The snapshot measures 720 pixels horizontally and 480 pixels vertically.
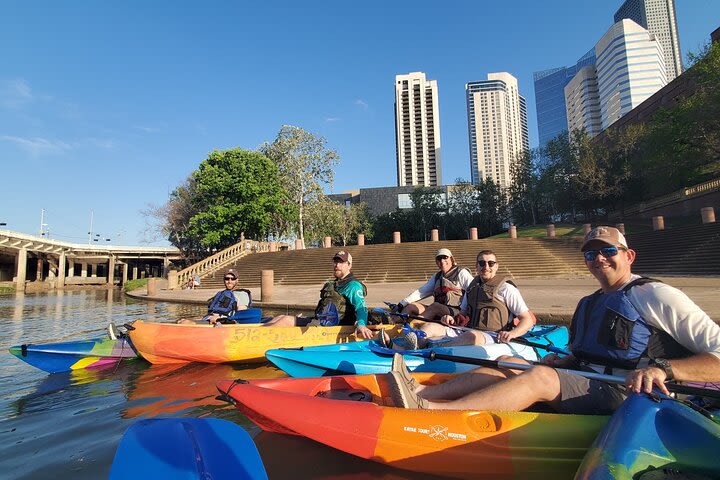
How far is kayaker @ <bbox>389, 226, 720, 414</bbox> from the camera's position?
239 cm

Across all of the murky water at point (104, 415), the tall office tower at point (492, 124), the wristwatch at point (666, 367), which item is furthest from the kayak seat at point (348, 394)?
the tall office tower at point (492, 124)

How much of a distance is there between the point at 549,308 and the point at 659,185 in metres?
36.6

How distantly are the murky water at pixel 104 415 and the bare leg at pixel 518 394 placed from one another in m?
0.74

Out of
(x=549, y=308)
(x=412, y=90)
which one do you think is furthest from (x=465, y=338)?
(x=412, y=90)

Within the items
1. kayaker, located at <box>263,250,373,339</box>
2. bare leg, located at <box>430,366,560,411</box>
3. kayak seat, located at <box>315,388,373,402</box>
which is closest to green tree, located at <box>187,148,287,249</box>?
kayaker, located at <box>263,250,373,339</box>

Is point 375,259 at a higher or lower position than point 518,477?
higher

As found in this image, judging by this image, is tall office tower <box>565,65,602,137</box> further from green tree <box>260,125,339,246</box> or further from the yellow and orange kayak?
the yellow and orange kayak

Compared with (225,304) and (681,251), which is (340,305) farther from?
(681,251)

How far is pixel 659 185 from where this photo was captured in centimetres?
3588

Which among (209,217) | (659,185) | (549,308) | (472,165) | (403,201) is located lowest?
(549,308)

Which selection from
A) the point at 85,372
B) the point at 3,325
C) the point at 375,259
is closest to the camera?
the point at 85,372

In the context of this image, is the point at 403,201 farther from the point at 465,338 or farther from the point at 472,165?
the point at 472,165

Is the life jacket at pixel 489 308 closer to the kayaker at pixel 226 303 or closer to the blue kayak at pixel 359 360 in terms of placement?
the blue kayak at pixel 359 360

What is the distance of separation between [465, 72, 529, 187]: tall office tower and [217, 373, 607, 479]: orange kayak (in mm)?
163278
